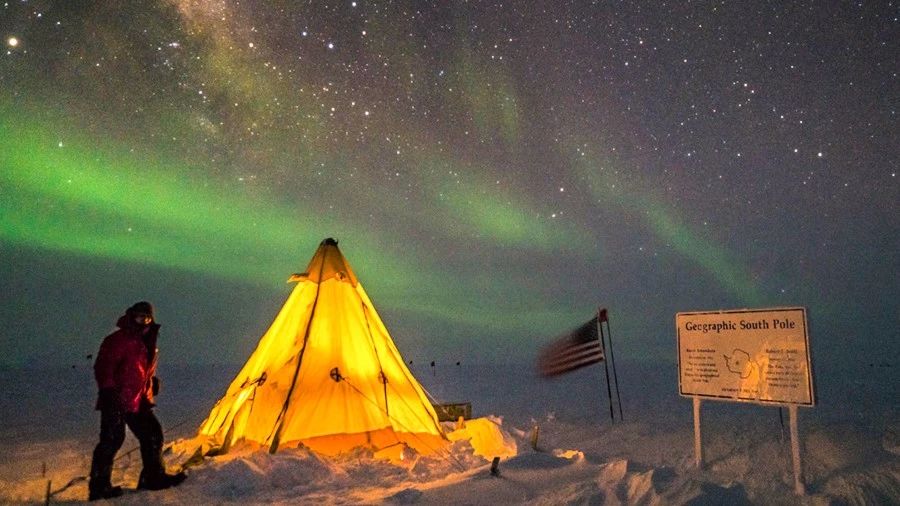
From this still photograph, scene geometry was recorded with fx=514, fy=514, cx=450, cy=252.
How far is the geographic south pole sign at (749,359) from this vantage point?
627 cm

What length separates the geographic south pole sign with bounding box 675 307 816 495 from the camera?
6.27 meters

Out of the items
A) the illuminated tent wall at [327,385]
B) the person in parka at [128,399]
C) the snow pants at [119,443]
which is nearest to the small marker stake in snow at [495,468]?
the illuminated tent wall at [327,385]

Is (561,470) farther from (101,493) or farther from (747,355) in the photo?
(101,493)

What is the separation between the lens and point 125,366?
657cm

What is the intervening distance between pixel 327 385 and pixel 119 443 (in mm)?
3619

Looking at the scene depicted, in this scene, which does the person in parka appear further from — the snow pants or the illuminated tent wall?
the illuminated tent wall

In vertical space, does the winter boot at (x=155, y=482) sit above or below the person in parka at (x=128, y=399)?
below

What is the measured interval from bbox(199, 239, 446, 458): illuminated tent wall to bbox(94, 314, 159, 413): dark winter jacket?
2.48 metres

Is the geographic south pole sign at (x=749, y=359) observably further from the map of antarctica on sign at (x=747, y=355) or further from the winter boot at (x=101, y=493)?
the winter boot at (x=101, y=493)

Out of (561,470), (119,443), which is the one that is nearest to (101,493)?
(119,443)

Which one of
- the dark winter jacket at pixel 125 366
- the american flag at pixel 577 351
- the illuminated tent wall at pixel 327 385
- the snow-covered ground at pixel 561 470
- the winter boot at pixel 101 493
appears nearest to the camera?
the snow-covered ground at pixel 561 470

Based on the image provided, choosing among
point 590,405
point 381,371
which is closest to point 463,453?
point 381,371

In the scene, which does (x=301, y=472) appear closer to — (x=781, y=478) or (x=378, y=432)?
(x=378, y=432)

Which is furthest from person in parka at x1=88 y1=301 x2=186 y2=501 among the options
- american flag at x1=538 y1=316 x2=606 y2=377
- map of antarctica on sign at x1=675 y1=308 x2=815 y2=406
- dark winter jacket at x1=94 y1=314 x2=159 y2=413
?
american flag at x1=538 y1=316 x2=606 y2=377
